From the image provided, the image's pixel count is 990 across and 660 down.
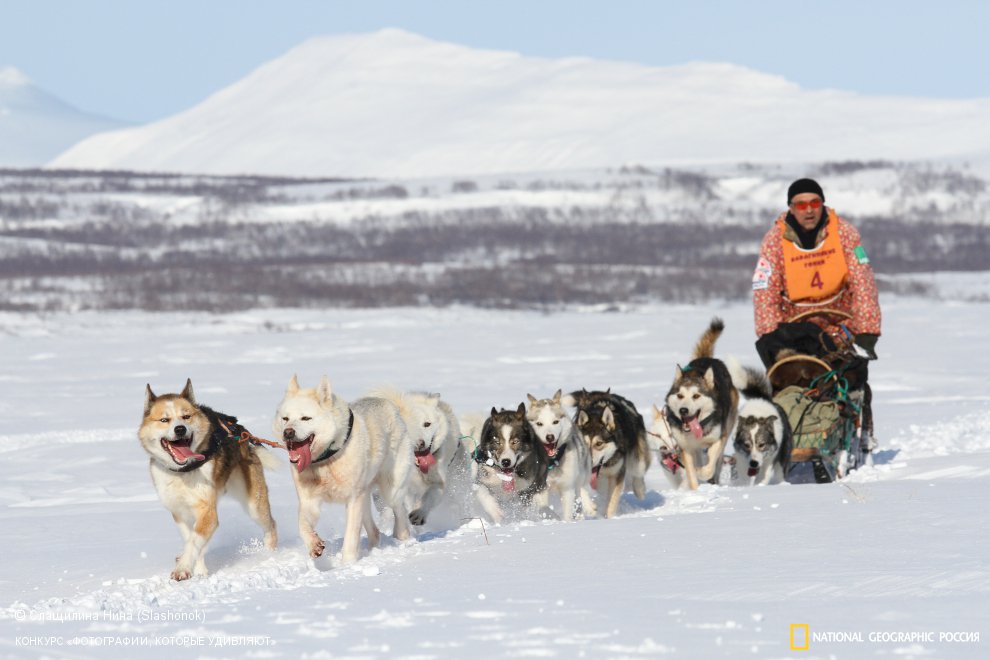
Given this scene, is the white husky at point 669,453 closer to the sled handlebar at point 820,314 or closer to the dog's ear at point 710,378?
the dog's ear at point 710,378

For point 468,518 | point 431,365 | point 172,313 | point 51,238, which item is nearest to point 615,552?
point 468,518

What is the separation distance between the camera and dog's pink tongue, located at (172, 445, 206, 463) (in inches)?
187

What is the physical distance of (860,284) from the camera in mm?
6410

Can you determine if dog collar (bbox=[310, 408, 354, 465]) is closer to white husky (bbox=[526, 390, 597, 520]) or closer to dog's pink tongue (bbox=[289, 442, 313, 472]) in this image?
dog's pink tongue (bbox=[289, 442, 313, 472])

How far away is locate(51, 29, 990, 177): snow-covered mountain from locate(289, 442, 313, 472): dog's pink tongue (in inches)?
3715

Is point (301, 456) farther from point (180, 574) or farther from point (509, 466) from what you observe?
point (509, 466)

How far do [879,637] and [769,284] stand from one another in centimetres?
370

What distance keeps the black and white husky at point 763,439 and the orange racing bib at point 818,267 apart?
58cm

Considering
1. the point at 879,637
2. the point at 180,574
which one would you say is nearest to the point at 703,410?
the point at 180,574

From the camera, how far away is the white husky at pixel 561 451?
19.0ft

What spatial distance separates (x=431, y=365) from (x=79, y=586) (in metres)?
11.3

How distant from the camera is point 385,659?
3.05m

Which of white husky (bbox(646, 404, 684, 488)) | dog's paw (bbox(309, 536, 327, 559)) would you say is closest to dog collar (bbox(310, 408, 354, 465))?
dog's paw (bbox(309, 536, 327, 559))

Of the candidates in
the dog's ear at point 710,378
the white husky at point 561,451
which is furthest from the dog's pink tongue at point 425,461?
the dog's ear at point 710,378
